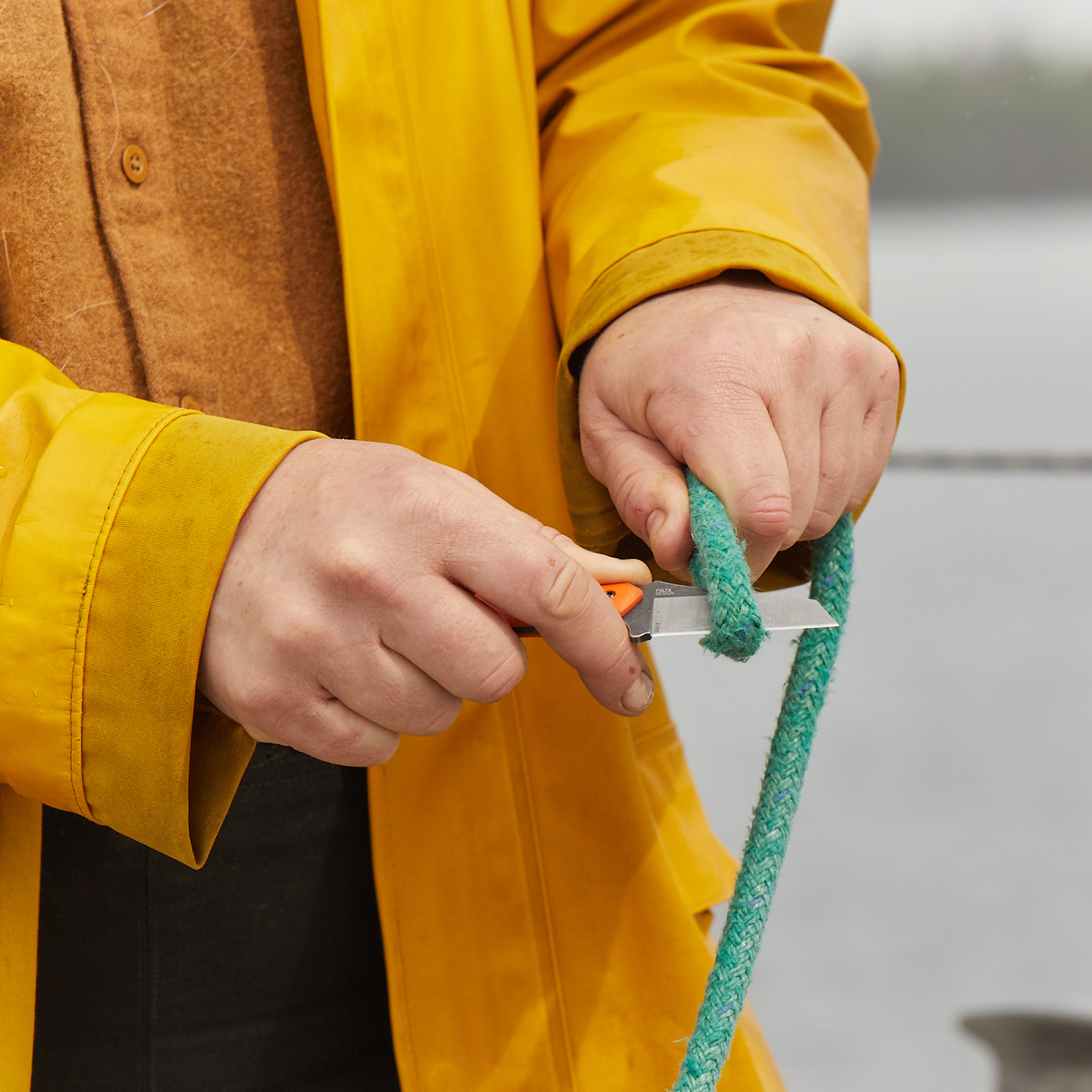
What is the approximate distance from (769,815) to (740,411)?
0.54 feet

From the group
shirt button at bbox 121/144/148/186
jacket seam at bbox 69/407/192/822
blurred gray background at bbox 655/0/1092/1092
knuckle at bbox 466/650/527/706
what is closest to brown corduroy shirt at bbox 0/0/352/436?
shirt button at bbox 121/144/148/186

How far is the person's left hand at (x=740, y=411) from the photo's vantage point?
0.34 m

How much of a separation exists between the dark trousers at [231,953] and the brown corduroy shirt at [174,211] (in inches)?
7.1

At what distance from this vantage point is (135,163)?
434 mm

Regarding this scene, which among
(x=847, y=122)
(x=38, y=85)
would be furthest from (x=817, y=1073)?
(x=38, y=85)

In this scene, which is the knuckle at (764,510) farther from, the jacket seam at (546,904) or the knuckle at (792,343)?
the jacket seam at (546,904)

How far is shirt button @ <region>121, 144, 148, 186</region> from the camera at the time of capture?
43cm

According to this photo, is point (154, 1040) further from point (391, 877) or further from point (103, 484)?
point (103, 484)

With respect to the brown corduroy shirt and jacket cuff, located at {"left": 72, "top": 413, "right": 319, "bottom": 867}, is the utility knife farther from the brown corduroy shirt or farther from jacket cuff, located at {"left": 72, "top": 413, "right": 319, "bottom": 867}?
the brown corduroy shirt

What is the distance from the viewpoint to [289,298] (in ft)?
1.55

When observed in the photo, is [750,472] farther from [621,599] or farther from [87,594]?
[87,594]

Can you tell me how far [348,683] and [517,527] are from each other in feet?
0.23

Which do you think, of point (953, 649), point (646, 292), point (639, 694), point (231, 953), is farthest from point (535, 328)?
point (953, 649)

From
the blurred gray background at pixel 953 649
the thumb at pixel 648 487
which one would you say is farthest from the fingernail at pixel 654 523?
the blurred gray background at pixel 953 649
